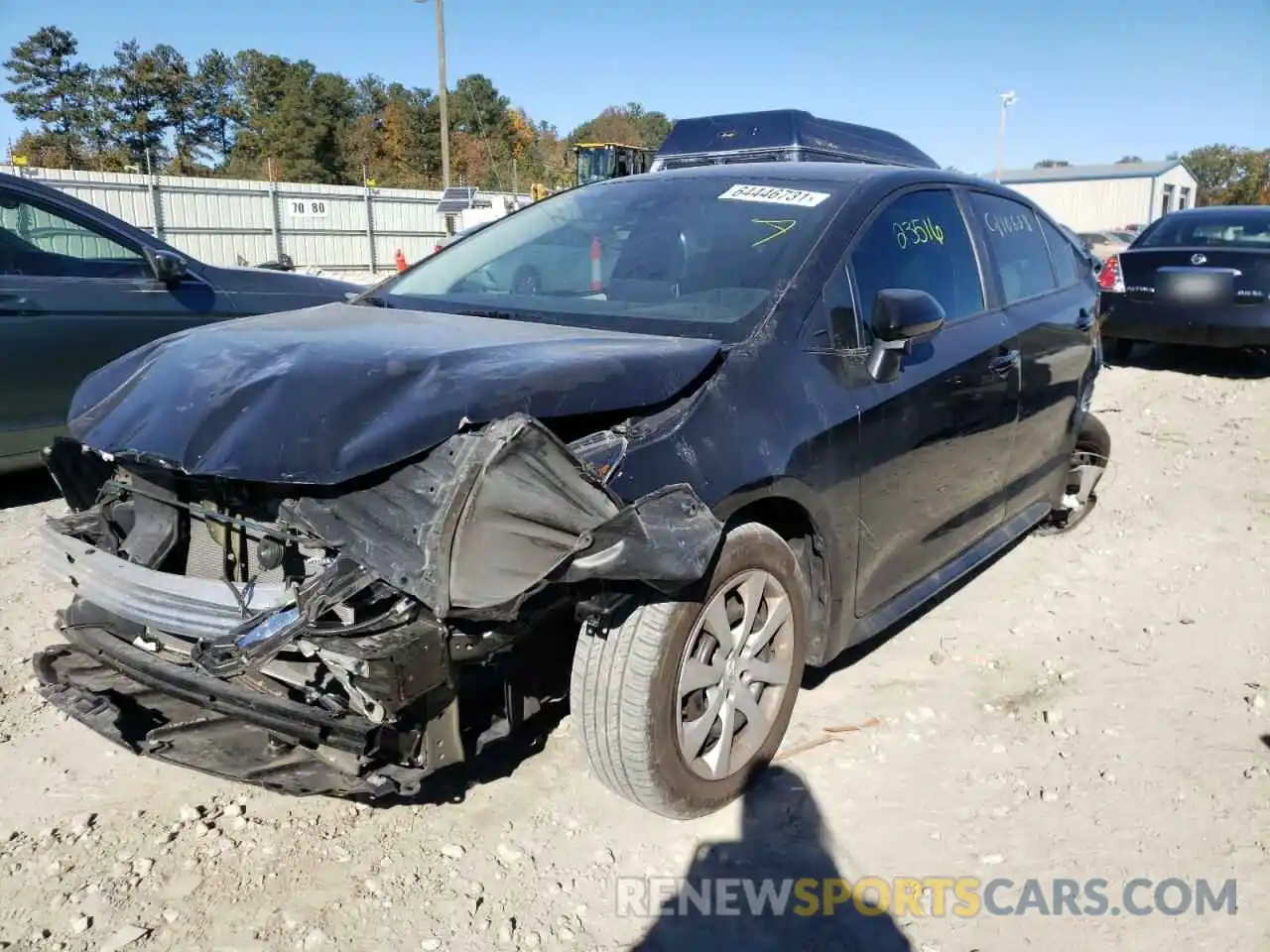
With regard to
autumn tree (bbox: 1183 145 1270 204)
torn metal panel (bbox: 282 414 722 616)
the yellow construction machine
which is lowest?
torn metal panel (bbox: 282 414 722 616)

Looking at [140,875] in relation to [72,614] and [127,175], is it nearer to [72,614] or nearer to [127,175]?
[72,614]

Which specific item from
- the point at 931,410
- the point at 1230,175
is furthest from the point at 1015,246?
the point at 1230,175

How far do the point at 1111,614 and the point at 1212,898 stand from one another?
6.19 ft

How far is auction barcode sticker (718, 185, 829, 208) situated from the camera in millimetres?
3202

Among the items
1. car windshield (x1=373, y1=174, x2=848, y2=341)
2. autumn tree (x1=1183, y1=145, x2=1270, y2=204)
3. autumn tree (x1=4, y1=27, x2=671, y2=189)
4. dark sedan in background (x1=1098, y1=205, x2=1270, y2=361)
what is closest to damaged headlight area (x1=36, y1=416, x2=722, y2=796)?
car windshield (x1=373, y1=174, x2=848, y2=341)

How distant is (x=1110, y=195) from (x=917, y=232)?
5677 centimetres

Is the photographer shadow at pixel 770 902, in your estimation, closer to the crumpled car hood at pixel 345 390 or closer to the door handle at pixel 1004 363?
the crumpled car hood at pixel 345 390

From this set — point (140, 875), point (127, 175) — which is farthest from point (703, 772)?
point (127, 175)

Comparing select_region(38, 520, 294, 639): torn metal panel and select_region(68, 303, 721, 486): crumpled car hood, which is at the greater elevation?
select_region(68, 303, 721, 486): crumpled car hood

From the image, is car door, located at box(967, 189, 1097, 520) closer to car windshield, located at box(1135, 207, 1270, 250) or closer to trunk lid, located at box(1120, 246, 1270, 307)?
trunk lid, located at box(1120, 246, 1270, 307)

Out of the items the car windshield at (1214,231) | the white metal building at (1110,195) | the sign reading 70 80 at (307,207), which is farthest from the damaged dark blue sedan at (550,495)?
the white metal building at (1110,195)

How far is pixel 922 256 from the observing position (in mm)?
3412

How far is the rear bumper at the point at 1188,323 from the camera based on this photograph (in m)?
8.17

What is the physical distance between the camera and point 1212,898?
2445mm
